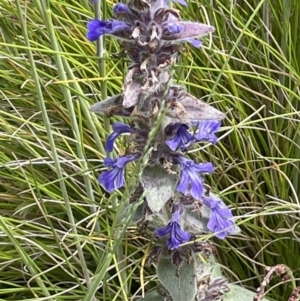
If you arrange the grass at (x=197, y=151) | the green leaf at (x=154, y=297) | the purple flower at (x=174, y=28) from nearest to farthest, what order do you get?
the purple flower at (x=174, y=28)
the green leaf at (x=154, y=297)
the grass at (x=197, y=151)

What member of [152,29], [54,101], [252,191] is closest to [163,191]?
[152,29]

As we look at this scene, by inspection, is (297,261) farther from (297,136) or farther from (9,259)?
(9,259)

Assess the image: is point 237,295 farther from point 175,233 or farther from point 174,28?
point 174,28

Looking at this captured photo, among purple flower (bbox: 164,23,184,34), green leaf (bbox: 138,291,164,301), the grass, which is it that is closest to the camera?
purple flower (bbox: 164,23,184,34)

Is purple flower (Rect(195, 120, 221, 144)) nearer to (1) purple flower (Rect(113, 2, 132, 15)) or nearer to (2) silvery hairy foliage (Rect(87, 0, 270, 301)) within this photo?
(2) silvery hairy foliage (Rect(87, 0, 270, 301))

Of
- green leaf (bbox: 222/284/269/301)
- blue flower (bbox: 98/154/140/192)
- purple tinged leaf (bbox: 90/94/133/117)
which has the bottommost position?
green leaf (bbox: 222/284/269/301)

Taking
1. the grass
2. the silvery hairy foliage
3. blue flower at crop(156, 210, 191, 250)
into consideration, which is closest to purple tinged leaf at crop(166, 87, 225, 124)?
the silvery hairy foliage

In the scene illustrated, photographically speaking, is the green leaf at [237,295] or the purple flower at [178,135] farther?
the green leaf at [237,295]

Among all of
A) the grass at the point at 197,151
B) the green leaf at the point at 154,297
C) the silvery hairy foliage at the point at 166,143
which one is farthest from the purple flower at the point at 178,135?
the grass at the point at 197,151

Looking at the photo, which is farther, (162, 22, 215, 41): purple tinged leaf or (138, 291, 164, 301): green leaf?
(138, 291, 164, 301): green leaf

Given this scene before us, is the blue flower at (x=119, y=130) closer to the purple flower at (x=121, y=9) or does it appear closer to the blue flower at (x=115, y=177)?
the blue flower at (x=115, y=177)
